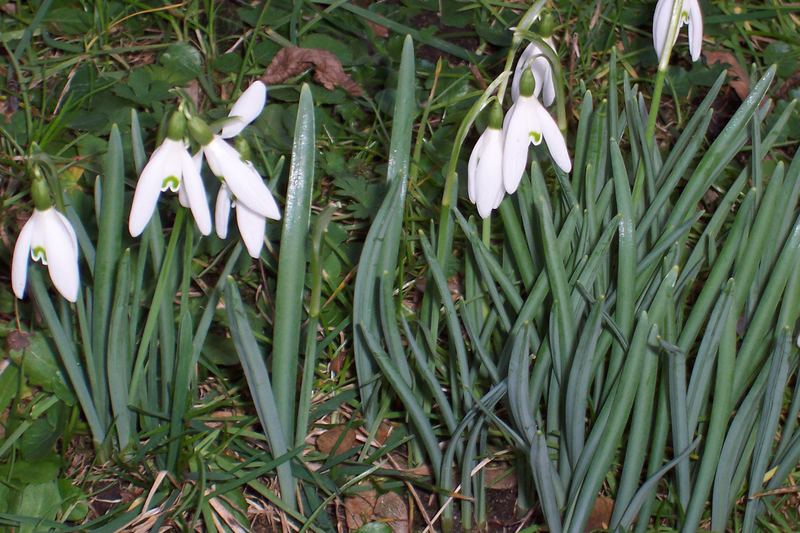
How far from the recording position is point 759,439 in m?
1.58

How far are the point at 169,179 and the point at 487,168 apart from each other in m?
0.48

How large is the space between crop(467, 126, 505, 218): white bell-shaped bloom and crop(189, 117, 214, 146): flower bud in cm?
42

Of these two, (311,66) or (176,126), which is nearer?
(176,126)

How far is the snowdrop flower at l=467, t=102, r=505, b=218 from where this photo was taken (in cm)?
142

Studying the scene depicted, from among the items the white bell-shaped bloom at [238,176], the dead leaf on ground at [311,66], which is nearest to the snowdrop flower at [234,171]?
the white bell-shaped bloom at [238,176]

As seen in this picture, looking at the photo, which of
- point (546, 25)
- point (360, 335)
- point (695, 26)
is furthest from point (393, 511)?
point (695, 26)

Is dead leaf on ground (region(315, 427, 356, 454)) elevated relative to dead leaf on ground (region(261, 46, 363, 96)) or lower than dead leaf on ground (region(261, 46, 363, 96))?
lower

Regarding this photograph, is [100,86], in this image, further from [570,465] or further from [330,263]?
[570,465]

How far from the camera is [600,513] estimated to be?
176 cm

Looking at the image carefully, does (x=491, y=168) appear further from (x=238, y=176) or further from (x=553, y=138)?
(x=238, y=176)

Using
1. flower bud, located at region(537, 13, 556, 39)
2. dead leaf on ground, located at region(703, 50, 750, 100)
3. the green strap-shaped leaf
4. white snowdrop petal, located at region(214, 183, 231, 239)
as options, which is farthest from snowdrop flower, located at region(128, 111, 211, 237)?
dead leaf on ground, located at region(703, 50, 750, 100)

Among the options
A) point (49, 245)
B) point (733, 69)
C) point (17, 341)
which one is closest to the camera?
point (49, 245)

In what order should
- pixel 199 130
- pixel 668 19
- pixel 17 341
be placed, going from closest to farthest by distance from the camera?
pixel 199 130 < pixel 668 19 < pixel 17 341

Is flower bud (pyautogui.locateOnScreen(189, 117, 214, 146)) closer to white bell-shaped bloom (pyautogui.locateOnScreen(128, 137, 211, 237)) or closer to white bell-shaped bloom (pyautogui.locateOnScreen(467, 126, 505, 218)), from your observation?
white bell-shaped bloom (pyautogui.locateOnScreen(128, 137, 211, 237))
